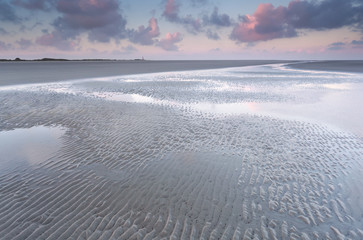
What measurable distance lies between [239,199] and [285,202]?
1048 millimetres

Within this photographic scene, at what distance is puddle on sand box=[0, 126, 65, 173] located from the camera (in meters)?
7.36

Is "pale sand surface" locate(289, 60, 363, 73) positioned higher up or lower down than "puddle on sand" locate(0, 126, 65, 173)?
lower down

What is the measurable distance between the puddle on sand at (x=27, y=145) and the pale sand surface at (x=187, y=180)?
0.54 feet

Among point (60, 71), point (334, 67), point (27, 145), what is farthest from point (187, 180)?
point (334, 67)

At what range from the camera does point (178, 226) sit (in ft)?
15.1

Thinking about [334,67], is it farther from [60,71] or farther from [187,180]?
[187,180]

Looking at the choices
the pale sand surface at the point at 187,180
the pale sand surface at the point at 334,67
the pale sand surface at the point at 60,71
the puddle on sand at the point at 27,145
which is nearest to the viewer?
the pale sand surface at the point at 187,180

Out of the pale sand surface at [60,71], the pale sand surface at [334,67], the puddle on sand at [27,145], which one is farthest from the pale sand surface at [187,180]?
the pale sand surface at [334,67]

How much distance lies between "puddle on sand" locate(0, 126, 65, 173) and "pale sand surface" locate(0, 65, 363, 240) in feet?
0.54

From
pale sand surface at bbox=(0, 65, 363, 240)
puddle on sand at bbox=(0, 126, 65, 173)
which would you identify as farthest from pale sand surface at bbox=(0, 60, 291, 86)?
pale sand surface at bbox=(0, 65, 363, 240)

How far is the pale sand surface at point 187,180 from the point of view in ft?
15.0

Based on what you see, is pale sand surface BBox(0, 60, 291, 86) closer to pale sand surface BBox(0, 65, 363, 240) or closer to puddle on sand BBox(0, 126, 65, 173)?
puddle on sand BBox(0, 126, 65, 173)

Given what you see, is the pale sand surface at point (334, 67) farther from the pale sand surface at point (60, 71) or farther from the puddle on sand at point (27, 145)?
the puddle on sand at point (27, 145)

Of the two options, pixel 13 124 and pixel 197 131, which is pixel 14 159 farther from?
pixel 197 131
